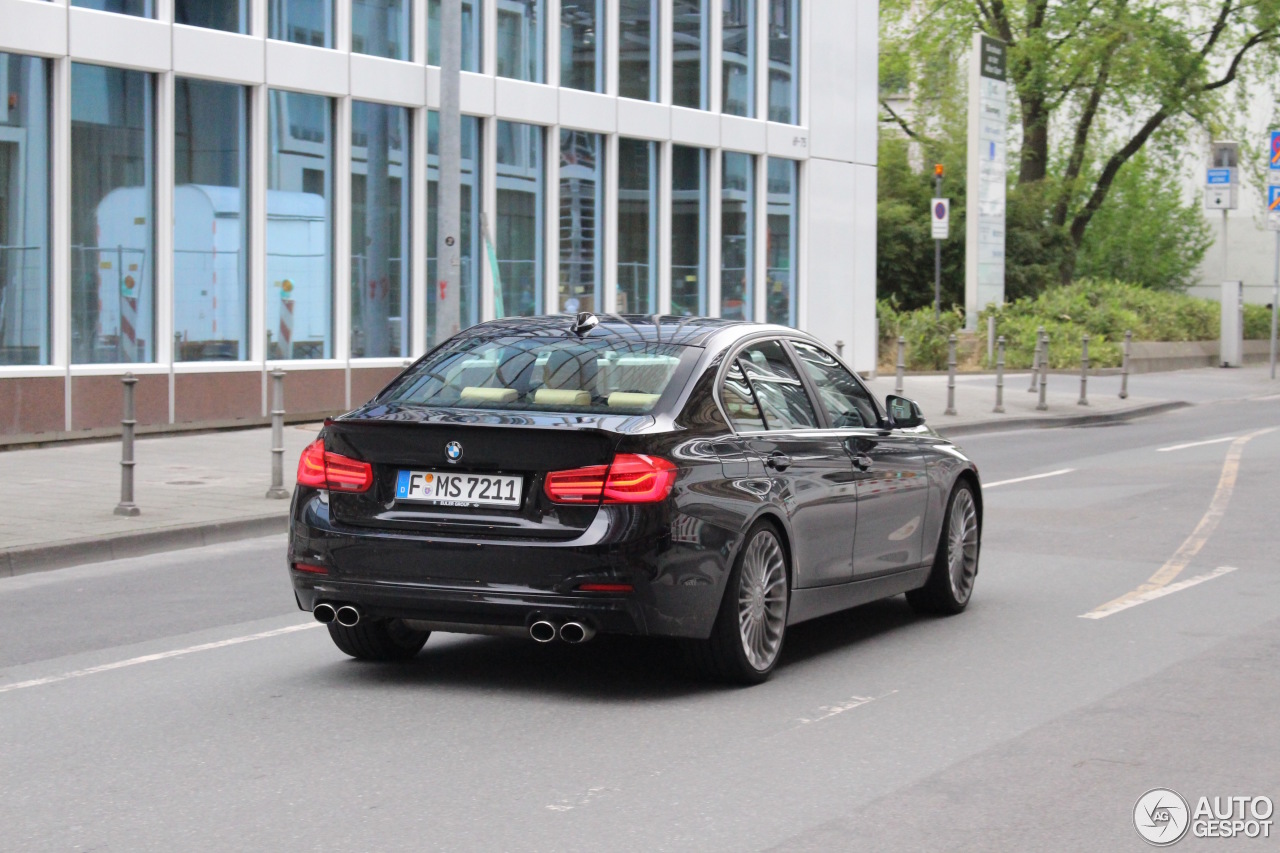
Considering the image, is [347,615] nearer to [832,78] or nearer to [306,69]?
[306,69]

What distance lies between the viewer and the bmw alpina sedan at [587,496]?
6.54 metres

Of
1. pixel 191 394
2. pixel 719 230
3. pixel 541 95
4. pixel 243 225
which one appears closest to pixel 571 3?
pixel 541 95

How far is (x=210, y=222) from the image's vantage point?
63.9 ft

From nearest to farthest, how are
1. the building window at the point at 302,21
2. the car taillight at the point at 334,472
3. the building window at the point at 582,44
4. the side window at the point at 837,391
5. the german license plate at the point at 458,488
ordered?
the german license plate at the point at 458,488 → the car taillight at the point at 334,472 → the side window at the point at 837,391 → the building window at the point at 302,21 → the building window at the point at 582,44

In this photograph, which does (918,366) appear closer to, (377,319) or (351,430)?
(377,319)

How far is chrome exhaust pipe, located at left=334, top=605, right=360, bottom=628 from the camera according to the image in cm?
687

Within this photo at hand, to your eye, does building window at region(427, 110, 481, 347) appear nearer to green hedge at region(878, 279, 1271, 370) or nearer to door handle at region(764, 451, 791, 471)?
green hedge at region(878, 279, 1271, 370)

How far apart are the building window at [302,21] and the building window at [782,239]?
1022 centimetres

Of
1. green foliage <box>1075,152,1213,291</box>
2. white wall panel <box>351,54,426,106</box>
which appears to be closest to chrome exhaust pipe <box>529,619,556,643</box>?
white wall panel <box>351,54,426,106</box>

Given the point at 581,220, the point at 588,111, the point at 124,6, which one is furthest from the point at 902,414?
the point at 588,111

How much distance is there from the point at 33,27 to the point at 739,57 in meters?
13.7

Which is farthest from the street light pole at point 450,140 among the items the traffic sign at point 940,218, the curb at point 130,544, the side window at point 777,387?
the traffic sign at point 940,218

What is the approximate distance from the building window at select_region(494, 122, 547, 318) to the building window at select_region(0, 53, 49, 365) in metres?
7.07

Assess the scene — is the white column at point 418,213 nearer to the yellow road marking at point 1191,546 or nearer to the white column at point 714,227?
the white column at point 714,227
